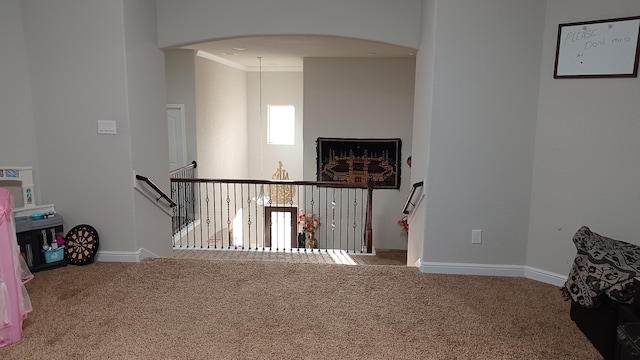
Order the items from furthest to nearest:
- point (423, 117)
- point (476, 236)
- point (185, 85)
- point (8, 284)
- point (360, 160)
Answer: point (360, 160)
point (185, 85)
point (423, 117)
point (476, 236)
point (8, 284)

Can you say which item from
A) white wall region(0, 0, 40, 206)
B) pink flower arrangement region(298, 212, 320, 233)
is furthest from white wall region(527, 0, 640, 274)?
pink flower arrangement region(298, 212, 320, 233)

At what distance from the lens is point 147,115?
451cm

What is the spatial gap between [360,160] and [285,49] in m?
2.60

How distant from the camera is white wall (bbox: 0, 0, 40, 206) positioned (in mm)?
4023

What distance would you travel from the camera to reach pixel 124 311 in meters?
3.33

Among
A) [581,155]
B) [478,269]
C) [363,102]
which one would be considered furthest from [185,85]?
[581,155]

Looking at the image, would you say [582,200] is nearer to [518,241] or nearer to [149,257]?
[518,241]

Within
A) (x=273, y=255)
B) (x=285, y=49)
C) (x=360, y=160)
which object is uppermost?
(x=285, y=49)

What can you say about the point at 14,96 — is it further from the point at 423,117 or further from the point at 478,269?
the point at 478,269

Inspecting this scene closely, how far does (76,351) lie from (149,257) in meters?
1.81

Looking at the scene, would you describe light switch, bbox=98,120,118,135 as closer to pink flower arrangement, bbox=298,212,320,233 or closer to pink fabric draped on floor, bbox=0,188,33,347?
pink fabric draped on floor, bbox=0,188,33,347

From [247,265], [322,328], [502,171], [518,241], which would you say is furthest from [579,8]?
[247,265]

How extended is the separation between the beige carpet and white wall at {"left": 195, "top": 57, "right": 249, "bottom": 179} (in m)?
4.67

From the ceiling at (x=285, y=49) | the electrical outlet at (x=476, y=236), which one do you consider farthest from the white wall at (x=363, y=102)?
the electrical outlet at (x=476, y=236)
